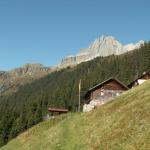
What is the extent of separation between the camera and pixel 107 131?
39281 mm

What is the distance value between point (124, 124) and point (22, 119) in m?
113

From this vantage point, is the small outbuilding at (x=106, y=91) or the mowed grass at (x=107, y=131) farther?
the small outbuilding at (x=106, y=91)

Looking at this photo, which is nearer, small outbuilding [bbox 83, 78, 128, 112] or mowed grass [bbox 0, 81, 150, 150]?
mowed grass [bbox 0, 81, 150, 150]

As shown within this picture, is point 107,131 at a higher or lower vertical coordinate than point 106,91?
lower

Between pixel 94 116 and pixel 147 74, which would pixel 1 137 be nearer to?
pixel 147 74

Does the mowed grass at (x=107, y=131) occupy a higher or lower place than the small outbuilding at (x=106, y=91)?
lower

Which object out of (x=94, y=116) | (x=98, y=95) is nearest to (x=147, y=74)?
(x=98, y=95)

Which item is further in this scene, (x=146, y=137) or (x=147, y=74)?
(x=147, y=74)

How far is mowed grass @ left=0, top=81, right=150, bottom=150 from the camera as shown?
32969mm

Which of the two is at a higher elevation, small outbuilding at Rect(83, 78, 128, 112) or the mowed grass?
small outbuilding at Rect(83, 78, 128, 112)

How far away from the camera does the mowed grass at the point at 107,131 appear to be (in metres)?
33.0

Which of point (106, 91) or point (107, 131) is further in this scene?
point (106, 91)

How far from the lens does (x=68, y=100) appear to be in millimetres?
186375

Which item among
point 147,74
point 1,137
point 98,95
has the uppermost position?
point 147,74
